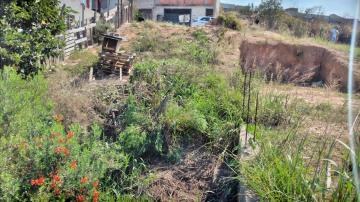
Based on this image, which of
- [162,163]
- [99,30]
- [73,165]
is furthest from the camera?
[99,30]

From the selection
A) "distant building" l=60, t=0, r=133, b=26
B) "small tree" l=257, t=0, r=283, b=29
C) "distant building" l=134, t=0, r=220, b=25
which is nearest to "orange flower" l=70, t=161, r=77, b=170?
"distant building" l=60, t=0, r=133, b=26

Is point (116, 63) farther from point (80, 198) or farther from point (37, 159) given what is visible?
point (80, 198)

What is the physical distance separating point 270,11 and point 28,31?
1990 cm

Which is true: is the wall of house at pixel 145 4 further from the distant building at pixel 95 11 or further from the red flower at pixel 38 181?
the red flower at pixel 38 181

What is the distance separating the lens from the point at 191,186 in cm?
423

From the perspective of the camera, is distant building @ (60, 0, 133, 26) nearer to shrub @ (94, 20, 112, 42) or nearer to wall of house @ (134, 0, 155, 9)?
shrub @ (94, 20, 112, 42)

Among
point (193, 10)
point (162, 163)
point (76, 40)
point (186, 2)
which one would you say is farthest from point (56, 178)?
point (186, 2)

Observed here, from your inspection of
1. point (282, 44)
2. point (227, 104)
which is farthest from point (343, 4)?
point (282, 44)

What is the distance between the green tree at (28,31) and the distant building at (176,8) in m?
26.2

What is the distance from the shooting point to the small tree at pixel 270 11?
2238cm

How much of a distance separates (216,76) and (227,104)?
4.43 ft

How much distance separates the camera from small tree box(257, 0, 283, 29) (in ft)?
73.4

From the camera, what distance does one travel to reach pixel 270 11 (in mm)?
23016

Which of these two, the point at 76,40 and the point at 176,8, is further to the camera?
the point at 176,8
